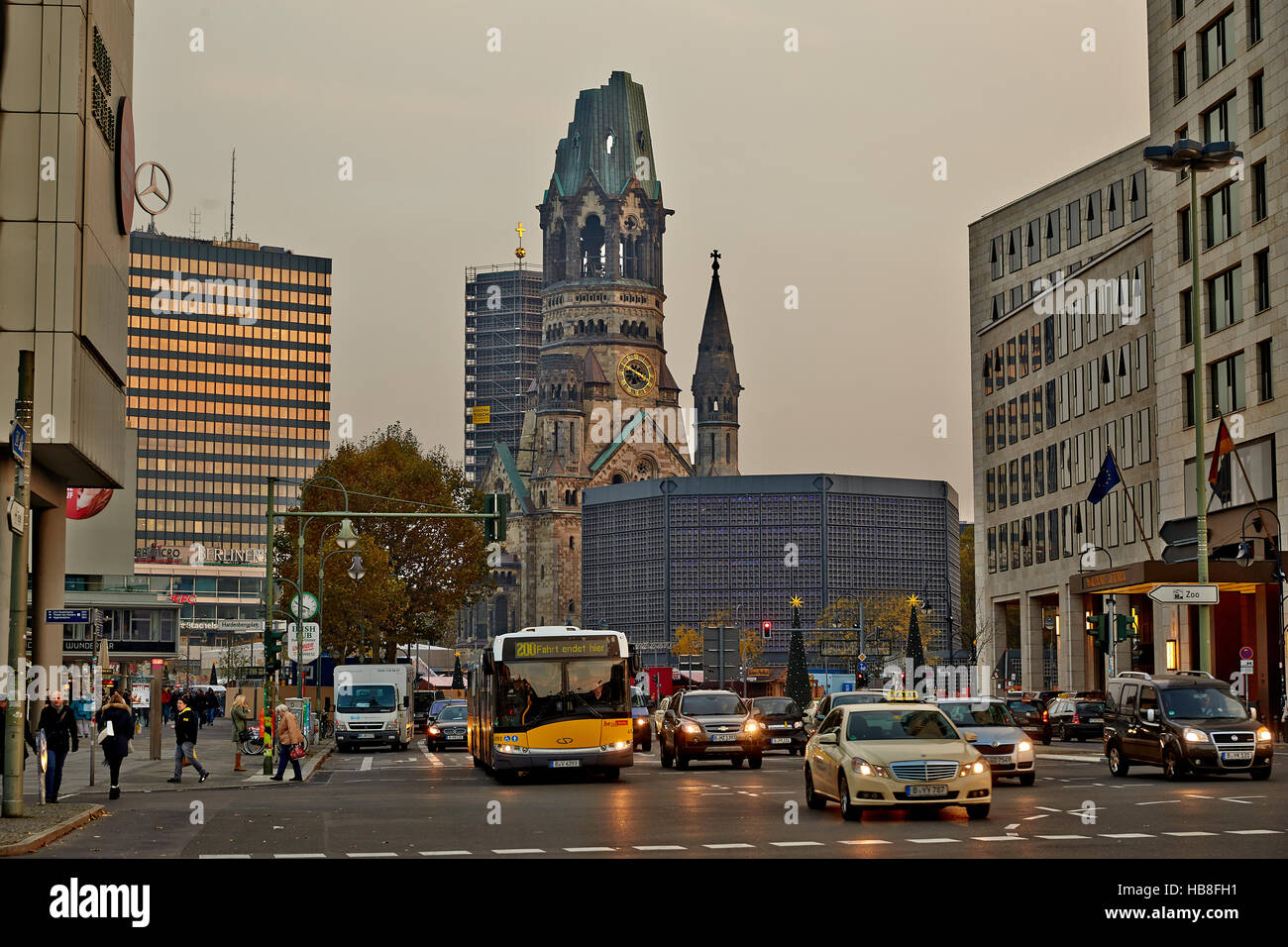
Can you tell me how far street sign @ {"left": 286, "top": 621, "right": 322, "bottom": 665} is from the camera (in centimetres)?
4444

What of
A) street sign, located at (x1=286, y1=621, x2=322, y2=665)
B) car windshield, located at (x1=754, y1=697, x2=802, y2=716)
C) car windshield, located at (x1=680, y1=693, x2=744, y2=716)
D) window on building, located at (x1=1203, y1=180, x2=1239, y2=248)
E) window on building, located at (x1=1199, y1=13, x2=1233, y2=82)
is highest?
window on building, located at (x1=1199, y1=13, x2=1233, y2=82)

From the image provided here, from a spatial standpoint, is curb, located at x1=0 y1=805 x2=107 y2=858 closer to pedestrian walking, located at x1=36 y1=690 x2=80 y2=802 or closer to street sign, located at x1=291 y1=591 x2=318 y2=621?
pedestrian walking, located at x1=36 y1=690 x2=80 y2=802

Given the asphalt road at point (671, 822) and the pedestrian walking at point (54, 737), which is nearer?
the asphalt road at point (671, 822)

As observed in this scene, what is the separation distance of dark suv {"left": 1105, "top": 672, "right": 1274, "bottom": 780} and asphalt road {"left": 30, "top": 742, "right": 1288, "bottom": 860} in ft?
1.31

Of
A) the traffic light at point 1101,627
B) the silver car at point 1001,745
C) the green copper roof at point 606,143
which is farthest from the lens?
the green copper roof at point 606,143

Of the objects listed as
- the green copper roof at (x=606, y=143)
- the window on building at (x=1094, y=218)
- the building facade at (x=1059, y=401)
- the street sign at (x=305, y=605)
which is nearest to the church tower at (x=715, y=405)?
the green copper roof at (x=606, y=143)

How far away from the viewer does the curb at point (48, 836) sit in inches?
686

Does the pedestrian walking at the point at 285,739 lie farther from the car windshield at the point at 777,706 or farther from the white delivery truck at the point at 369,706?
the white delivery truck at the point at 369,706

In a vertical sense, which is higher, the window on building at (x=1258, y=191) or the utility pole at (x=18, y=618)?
the window on building at (x=1258, y=191)

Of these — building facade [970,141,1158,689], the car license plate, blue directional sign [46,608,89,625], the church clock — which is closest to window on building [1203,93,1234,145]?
building facade [970,141,1158,689]

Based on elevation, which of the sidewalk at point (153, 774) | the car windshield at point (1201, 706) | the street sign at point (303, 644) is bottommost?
the sidewalk at point (153, 774)

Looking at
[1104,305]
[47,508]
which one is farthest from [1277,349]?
[47,508]

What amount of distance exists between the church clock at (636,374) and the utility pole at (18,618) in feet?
568
